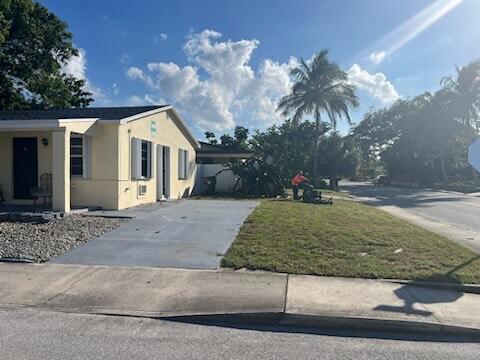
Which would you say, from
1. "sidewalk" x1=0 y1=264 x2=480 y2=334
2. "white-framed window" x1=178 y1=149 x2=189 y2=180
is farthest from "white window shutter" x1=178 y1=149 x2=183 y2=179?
"sidewalk" x1=0 y1=264 x2=480 y2=334

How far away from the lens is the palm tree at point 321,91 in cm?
3538

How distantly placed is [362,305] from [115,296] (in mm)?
3226

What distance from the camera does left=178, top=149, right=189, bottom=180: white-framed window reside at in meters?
19.1

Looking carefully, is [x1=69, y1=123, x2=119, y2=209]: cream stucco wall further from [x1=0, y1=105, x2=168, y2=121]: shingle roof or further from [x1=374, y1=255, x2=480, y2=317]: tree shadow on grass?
[x1=374, y1=255, x2=480, y2=317]: tree shadow on grass

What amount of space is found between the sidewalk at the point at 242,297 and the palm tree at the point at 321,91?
101 ft

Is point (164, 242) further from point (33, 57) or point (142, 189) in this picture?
point (33, 57)

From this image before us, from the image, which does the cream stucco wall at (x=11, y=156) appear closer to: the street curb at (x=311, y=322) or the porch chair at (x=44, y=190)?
the porch chair at (x=44, y=190)

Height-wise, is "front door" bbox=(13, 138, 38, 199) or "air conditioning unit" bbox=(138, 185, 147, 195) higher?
"front door" bbox=(13, 138, 38, 199)

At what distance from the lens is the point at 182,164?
1936cm

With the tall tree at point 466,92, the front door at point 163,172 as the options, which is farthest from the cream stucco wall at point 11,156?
the tall tree at point 466,92

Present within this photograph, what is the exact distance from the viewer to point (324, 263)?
6.92 meters

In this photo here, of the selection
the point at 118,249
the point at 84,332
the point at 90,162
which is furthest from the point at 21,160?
the point at 84,332

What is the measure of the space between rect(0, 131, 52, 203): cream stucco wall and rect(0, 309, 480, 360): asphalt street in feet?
30.1

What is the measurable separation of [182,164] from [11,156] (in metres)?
7.82
